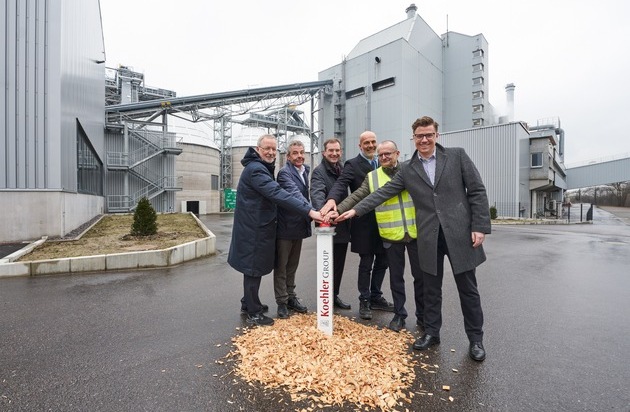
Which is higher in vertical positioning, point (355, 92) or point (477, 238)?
point (355, 92)

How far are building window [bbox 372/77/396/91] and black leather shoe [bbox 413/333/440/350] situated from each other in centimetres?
2739

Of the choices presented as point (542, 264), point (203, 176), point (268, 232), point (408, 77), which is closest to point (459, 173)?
point (268, 232)

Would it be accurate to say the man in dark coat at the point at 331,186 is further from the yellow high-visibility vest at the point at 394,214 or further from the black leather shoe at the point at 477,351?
the black leather shoe at the point at 477,351

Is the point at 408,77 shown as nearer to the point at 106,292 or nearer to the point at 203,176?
the point at 203,176

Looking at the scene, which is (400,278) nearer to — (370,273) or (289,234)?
(370,273)

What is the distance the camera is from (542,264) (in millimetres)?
7523

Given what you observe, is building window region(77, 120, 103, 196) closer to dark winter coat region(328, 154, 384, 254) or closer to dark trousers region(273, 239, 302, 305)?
dark trousers region(273, 239, 302, 305)

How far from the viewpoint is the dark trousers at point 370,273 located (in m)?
4.08

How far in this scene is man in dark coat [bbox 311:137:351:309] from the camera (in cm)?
408

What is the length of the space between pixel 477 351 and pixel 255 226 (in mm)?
2452

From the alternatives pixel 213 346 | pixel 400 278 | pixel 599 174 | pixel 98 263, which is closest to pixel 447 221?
pixel 400 278

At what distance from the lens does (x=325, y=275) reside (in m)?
3.18

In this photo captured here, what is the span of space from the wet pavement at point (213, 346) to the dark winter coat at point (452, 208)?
914mm

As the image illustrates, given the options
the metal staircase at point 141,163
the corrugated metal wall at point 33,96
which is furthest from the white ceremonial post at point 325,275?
the metal staircase at point 141,163
